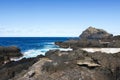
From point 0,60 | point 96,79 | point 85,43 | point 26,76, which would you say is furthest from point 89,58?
point 85,43

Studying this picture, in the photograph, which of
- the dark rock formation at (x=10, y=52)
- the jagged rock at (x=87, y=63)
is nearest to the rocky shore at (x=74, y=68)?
the jagged rock at (x=87, y=63)

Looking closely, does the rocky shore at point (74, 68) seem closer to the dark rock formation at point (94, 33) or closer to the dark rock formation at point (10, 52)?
the dark rock formation at point (10, 52)

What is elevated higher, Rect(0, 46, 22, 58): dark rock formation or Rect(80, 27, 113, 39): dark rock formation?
Rect(80, 27, 113, 39): dark rock formation

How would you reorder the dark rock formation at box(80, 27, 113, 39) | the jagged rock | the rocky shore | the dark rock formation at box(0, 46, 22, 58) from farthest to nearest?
the dark rock formation at box(80, 27, 113, 39) → the dark rock formation at box(0, 46, 22, 58) → the jagged rock → the rocky shore

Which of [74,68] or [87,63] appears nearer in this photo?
[74,68]

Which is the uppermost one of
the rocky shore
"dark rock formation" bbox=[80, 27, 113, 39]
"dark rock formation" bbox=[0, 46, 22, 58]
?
"dark rock formation" bbox=[80, 27, 113, 39]

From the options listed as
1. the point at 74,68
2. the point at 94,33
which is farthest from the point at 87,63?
the point at 94,33

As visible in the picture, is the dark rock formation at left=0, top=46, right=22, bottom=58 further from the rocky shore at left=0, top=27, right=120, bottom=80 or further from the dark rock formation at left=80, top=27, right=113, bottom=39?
the dark rock formation at left=80, top=27, right=113, bottom=39

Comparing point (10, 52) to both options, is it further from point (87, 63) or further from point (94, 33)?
point (94, 33)

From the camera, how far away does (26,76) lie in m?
16.0

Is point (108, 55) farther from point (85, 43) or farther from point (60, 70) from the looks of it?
point (85, 43)

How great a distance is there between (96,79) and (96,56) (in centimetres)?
268

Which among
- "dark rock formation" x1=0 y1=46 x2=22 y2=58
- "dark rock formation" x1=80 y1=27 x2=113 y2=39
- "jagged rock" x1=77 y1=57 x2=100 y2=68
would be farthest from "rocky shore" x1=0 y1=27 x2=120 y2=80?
"dark rock formation" x1=80 y1=27 x2=113 y2=39

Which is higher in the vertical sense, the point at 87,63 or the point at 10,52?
the point at 87,63
